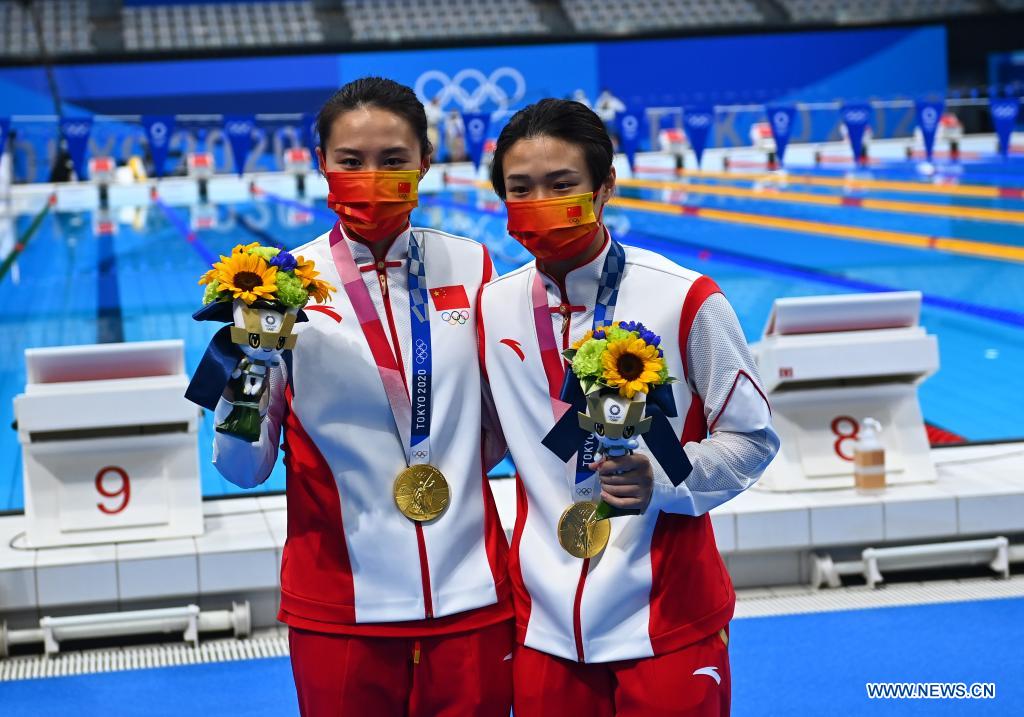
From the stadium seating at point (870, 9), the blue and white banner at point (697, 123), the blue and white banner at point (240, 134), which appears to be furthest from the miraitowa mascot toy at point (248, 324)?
the stadium seating at point (870, 9)

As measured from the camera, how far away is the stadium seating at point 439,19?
26141 mm

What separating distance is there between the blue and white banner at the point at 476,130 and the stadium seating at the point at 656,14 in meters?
10.4

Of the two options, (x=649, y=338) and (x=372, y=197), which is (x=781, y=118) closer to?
(x=372, y=197)

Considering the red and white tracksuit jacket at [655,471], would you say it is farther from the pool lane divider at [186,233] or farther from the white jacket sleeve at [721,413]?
the pool lane divider at [186,233]

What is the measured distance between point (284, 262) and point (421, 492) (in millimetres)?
364

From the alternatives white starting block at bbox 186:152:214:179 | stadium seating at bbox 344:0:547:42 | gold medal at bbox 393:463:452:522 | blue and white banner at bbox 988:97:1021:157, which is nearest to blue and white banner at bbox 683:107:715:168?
blue and white banner at bbox 988:97:1021:157

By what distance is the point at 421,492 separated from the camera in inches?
72.9

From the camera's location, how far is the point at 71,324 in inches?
354

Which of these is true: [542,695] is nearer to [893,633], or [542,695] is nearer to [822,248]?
[893,633]

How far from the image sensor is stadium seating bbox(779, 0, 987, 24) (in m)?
26.9

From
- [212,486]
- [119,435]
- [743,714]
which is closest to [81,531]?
[119,435]

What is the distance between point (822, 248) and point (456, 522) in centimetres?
970

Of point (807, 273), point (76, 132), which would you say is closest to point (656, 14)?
point (76, 132)

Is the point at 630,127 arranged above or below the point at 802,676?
above
